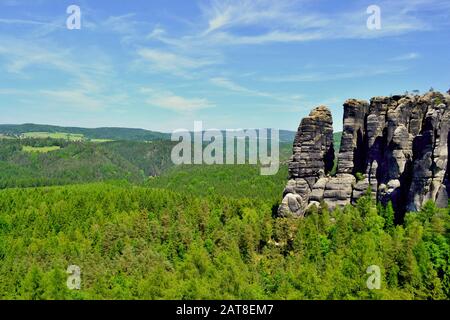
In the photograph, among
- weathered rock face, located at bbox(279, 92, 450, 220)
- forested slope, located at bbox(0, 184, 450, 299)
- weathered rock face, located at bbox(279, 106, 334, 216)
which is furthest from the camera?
weathered rock face, located at bbox(279, 106, 334, 216)

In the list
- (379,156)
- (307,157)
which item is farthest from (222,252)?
(379,156)

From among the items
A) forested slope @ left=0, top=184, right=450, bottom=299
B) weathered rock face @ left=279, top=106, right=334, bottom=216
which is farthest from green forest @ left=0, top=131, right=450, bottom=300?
weathered rock face @ left=279, top=106, right=334, bottom=216

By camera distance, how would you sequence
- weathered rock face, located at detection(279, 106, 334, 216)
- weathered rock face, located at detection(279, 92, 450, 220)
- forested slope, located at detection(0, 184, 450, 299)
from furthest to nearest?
weathered rock face, located at detection(279, 106, 334, 216) → weathered rock face, located at detection(279, 92, 450, 220) → forested slope, located at detection(0, 184, 450, 299)

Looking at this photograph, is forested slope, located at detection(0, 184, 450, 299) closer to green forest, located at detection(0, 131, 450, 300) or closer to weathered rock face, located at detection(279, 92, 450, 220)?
green forest, located at detection(0, 131, 450, 300)

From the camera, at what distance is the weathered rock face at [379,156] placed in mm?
75062

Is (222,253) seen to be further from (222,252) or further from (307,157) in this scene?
(307,157)

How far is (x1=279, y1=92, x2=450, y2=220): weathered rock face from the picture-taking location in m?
75.1

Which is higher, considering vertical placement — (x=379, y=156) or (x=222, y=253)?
(x=379, y=156)

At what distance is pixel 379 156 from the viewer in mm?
85500

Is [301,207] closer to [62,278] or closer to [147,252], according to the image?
[147,252]

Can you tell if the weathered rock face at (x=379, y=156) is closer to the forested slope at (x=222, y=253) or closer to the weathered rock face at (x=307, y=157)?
the weathered rock face at (x=307, y=157)
